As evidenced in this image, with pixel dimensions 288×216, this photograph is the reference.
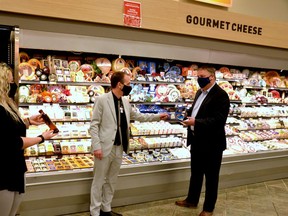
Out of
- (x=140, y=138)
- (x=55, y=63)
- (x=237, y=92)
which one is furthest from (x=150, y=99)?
(x=237, y=92)

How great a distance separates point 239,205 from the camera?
16.9ft

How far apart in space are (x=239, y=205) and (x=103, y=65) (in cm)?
296

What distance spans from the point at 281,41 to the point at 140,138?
3456 mm

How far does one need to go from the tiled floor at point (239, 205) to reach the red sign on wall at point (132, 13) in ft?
8.47

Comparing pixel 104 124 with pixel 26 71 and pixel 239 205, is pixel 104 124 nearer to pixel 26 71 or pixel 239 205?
pixel 26 71

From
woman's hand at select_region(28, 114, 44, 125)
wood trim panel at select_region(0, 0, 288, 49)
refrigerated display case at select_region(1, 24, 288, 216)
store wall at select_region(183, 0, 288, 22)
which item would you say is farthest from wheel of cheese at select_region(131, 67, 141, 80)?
woman's hand at select_region(28, 114, 44, 125)

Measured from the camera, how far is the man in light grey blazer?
13.3 feet

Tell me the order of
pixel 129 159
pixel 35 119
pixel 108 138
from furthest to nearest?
pixel 129 159
pixel 108 138
pixel 35 119

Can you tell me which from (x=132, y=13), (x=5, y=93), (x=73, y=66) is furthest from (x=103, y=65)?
(x=5, y=93)

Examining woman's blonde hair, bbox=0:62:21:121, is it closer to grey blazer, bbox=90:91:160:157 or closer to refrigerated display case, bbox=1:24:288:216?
grey blazer, bbox=90:91:160:157

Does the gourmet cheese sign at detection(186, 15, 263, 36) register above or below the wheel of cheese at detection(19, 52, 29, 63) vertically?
above

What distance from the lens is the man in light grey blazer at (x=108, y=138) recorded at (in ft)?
13.3

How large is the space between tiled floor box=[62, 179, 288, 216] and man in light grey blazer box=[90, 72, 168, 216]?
0.48 m

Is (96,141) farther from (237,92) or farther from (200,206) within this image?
(237,92)
